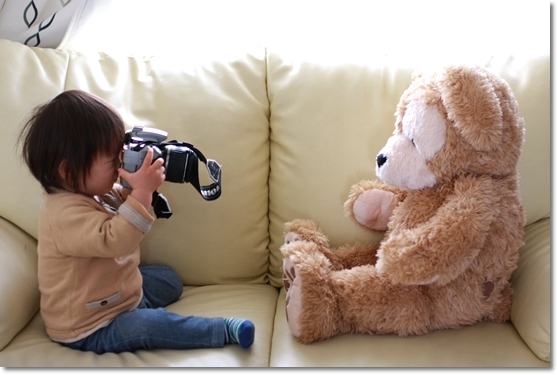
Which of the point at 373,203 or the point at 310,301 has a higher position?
the point at 373,203

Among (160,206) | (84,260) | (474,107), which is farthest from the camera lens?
(160,206)

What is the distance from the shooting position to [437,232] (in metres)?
1.09

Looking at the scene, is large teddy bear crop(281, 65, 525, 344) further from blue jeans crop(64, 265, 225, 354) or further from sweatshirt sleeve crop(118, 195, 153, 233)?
sweatshirt sleeve crop(118, 195, 153, 233)

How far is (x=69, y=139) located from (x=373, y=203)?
66 centimetres

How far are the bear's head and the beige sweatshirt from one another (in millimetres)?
545

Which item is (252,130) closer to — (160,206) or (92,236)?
(160,206)

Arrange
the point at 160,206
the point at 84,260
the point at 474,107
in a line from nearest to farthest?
the point at 474,107 < the point at 84,260 < the point at 160,206

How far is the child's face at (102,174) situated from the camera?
1163mm

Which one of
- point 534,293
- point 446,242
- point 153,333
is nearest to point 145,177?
point 153,333

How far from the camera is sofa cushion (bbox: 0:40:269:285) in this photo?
4.52 ft

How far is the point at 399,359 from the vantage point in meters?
1.10

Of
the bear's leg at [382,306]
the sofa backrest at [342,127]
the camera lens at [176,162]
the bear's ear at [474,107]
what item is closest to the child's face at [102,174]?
the camera lens at [176,162]

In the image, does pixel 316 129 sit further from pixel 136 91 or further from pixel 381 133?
pixel 136 91

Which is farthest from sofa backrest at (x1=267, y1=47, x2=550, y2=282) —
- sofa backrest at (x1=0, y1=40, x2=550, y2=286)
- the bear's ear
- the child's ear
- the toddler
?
the child's ear
